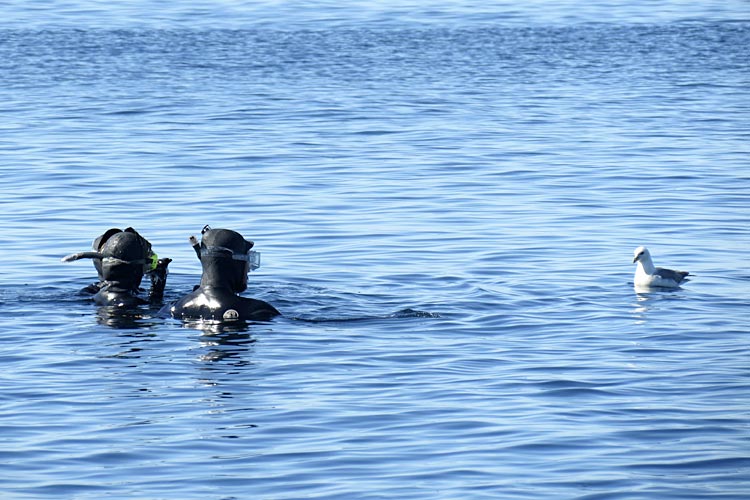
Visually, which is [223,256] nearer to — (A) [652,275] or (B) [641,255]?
(A) [652,275]

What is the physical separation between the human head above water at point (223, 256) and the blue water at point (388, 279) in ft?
2.09

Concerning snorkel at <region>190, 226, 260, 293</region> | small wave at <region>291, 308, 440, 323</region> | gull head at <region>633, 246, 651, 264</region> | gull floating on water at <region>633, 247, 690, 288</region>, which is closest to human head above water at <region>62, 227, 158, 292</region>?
snorkel at <region>190, 226, 260, 293</region>

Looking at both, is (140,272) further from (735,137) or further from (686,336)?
(735,137)

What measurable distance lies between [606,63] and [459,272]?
86.6 ft

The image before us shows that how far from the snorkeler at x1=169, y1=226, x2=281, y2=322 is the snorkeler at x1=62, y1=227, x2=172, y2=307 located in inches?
27.1

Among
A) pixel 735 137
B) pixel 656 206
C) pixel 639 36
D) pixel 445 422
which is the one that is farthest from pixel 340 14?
pixel 445 422

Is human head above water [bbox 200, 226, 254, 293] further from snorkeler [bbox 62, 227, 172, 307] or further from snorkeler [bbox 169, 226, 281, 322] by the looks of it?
snorkeler [bbox 62, 227, 172, 307]

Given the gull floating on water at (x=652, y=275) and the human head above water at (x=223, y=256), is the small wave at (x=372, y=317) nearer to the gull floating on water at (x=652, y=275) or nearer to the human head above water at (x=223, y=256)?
the human head above water at (x=223, y=256)

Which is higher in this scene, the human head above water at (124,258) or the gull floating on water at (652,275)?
the human head above water at (124,258)

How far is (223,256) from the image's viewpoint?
14391 mm

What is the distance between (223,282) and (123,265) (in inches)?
47.1

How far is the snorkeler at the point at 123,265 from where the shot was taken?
49.3 ft

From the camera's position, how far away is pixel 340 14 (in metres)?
60.3

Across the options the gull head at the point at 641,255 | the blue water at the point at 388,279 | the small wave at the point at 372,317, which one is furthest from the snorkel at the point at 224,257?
the gull head at the point at 641,255
